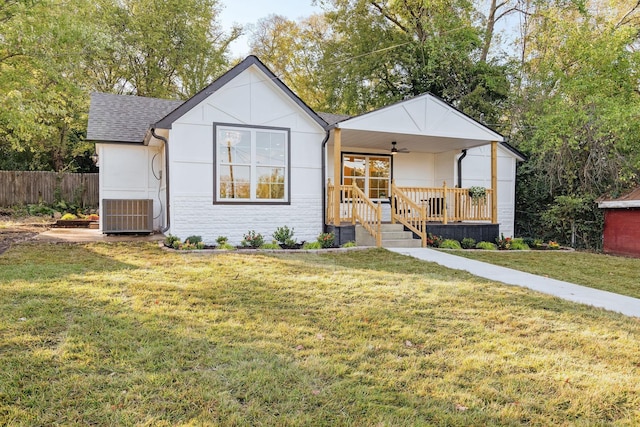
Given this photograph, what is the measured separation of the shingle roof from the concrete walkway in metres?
8.20

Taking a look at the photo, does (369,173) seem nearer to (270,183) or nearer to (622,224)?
(270,183)

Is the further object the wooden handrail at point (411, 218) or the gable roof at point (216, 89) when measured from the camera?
the wooden handrail at point (411, 218)

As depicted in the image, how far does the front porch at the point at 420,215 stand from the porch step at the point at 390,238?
6 cm

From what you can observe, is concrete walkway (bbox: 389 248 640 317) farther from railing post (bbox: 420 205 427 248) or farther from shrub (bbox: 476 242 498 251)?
shrub (bbox: 476 242 498 251)

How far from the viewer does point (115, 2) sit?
69.3ft

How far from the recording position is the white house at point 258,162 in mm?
8828

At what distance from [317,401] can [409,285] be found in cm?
319

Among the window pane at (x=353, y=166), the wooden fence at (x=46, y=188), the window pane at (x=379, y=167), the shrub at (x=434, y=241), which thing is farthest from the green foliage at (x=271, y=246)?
the wooden fence at (x=46, y=188)

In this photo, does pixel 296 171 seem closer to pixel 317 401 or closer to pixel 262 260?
pixel 262 260

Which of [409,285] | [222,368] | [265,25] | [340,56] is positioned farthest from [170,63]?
[222,368]

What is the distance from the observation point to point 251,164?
927cm

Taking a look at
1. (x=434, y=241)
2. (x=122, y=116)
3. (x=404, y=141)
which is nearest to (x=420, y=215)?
(x=434, y=241)

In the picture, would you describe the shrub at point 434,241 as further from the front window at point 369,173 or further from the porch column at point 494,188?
the front window at point 369,173

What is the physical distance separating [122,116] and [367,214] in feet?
26.1
